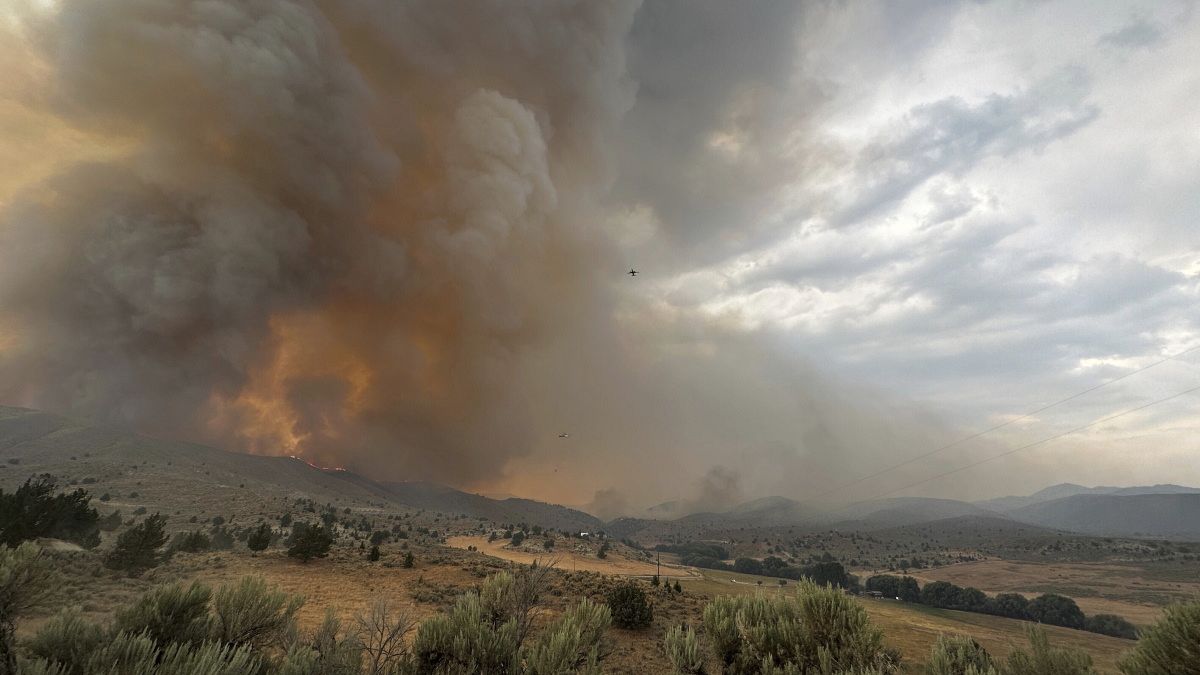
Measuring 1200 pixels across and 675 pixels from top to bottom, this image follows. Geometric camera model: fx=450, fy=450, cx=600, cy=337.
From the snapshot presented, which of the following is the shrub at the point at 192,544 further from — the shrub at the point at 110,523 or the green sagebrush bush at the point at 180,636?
the green sagebrush bush at the point at 180,636

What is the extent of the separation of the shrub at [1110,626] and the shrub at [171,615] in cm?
8076

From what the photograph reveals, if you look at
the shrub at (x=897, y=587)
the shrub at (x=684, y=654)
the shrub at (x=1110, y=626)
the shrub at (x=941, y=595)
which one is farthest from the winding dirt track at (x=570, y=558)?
the shrub at (x=684, y=654)

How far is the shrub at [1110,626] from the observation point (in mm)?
50062

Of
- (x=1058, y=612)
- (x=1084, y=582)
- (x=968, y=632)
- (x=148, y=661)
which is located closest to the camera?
(x=148, y=661)

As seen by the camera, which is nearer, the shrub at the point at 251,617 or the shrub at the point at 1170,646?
the shrub at the point at 1170,646

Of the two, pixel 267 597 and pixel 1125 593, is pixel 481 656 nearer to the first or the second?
pixel 267 597

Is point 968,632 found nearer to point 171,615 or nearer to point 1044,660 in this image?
point 1044,660

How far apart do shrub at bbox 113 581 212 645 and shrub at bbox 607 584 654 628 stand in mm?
21480

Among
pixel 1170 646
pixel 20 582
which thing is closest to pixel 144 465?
pixel 20 582

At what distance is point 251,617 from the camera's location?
34.4 feet

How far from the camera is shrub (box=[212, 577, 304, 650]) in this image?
10211mm

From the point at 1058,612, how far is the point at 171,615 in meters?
85.5

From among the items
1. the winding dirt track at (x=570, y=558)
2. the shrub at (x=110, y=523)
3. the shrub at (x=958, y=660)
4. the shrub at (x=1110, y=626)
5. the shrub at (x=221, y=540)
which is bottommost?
the shrub at (x=1110, y=626)

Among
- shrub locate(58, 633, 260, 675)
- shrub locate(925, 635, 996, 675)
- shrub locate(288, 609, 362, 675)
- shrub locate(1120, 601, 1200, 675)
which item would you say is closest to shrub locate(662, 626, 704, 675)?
shrub locate(925, 635, 996, 675)
